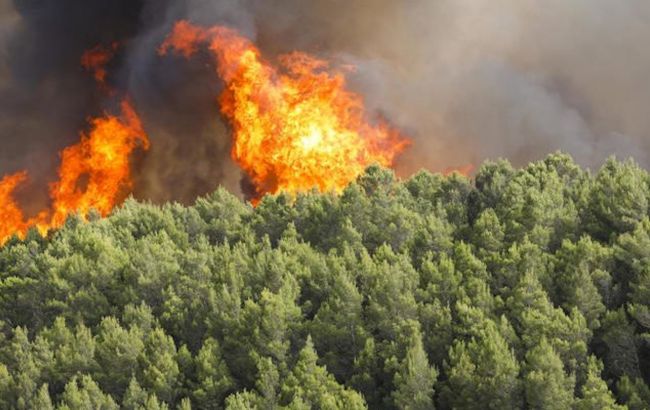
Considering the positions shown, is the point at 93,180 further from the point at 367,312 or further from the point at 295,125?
the point at 367,312

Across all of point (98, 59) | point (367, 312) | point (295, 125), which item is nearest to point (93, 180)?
point (98, 59)

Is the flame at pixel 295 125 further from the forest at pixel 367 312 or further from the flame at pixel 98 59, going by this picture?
the flame at pixel 98 59

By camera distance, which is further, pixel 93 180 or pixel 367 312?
pixel 93 180

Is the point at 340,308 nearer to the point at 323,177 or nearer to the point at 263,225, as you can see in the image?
the point at 263,225

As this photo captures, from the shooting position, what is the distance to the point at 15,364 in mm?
73125

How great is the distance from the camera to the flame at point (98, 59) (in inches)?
5901

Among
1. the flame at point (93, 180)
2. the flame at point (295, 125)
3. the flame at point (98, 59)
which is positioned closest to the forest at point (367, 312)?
the flame at point (295, 125)

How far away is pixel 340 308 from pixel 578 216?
2274 centimetres

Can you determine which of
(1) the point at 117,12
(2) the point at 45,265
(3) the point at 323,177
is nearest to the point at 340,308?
(2) the point at 45,265

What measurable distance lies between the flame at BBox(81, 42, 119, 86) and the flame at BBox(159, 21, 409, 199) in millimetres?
35168

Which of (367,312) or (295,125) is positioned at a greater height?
(295,125)

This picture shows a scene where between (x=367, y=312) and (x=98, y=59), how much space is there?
3662 inches

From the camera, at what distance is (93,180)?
13150 centimetres

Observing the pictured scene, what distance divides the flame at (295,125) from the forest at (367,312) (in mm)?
17536
